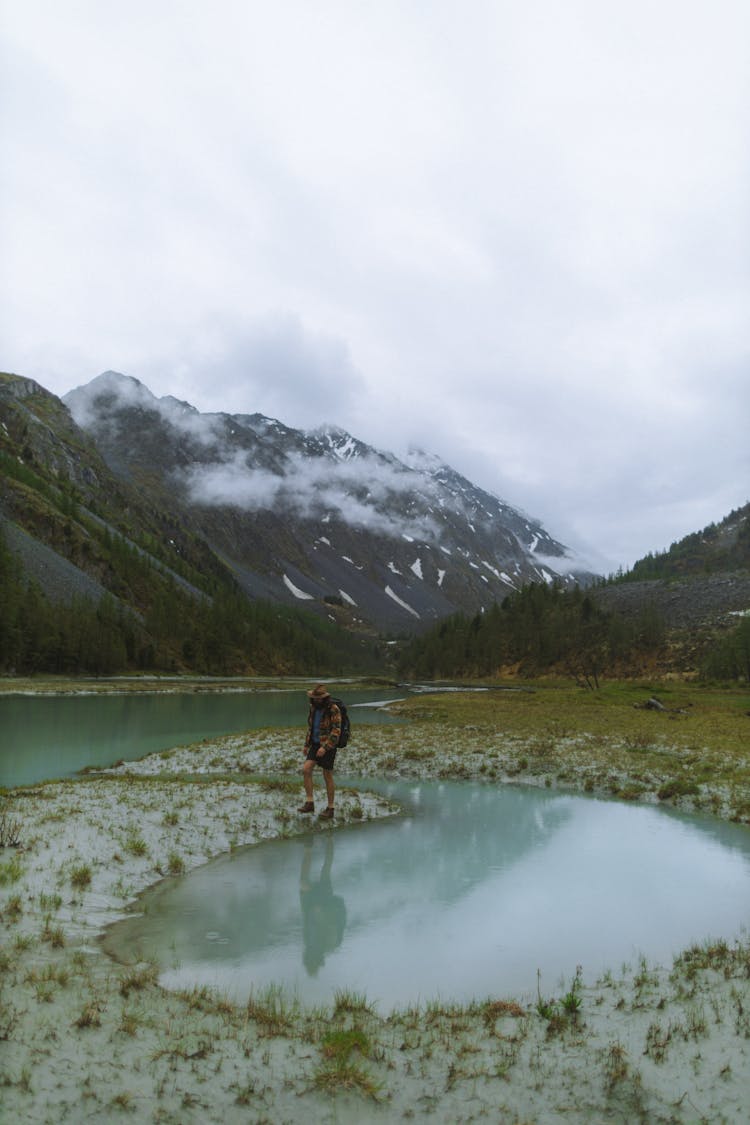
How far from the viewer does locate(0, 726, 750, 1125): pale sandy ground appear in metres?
5.32

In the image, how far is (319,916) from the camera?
1066cm

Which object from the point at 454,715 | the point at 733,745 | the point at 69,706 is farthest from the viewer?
the point at 69,706

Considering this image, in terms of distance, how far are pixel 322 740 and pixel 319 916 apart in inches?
251

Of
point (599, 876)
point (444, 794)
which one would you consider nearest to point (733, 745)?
point (444, 794)

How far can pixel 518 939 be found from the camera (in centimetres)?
978

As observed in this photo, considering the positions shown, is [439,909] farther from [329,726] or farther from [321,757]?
[329,726]

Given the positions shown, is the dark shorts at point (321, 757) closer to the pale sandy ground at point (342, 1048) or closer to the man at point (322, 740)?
the man at point (322, 740)

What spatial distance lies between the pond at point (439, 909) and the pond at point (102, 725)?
1511cm

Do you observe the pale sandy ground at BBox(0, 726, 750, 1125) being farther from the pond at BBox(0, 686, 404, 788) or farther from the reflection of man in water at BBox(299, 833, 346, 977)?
the pond at BBox(0, 686, 404, 788)

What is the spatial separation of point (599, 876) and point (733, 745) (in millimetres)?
20147

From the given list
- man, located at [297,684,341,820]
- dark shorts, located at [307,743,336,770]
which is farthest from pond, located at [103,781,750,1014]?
dark shorts, located at [307,743,336,770]

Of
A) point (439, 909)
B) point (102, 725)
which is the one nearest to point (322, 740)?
point (439, 909)

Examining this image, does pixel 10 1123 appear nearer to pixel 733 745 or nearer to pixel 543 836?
pixel 543 836

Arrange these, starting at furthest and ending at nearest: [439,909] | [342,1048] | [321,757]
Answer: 1. [321,757]
2. [439,909]
3. [342,1048]
